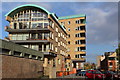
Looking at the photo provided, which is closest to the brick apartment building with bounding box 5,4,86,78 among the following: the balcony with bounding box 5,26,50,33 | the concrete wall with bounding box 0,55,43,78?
the balcony with bounding box 5,26,50,33

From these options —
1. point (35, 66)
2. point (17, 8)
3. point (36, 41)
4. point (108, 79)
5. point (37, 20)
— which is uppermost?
point (17, 8)

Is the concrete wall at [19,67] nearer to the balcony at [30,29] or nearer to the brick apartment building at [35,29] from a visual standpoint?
the brick apartment building at [35,29]

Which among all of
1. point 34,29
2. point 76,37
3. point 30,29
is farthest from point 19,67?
point 76,37

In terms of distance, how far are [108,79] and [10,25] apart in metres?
25.7

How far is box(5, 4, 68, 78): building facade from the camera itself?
38.6 meters

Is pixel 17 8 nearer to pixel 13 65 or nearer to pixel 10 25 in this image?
pixel 10 25

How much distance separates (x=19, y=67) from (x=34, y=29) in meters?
18.0

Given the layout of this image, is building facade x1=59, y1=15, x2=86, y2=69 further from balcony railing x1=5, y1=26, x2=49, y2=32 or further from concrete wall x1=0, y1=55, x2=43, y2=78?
concrete wall x1=0, y1=55, x2=43, y2=78

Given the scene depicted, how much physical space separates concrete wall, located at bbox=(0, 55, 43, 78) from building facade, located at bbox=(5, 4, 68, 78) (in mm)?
9753

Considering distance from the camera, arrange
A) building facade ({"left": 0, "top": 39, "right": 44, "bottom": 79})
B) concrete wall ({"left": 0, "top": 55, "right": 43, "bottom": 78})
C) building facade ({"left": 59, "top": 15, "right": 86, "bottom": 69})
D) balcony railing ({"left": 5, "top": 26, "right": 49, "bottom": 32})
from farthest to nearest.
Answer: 1. building facade ({"left": 59, "top": 15, "right": 86, "bottom": 69})
2. balcony railing ({"left": 5, "top": 26, "right": 49, "bottom": 32})
3. concrete wall ({"left": 0, "top": 55, "right": 43, "bottom": 78})
4. building facade ({"left": 0, "top": 39, "right": 44, "bottom": 79})

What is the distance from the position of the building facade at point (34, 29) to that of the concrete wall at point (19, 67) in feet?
32.0

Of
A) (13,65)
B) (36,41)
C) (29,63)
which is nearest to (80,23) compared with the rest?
(36,41)

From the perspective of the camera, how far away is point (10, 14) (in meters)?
43.2

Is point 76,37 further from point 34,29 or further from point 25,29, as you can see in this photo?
point 25,29
